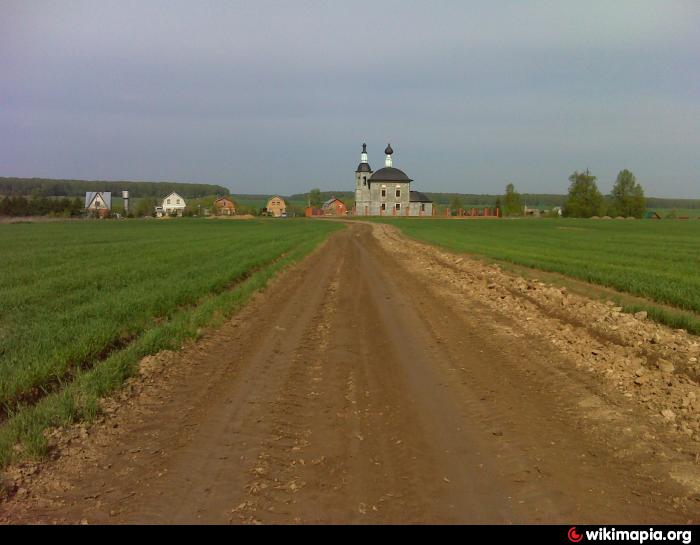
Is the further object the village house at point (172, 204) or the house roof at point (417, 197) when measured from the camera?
the village house at point (172, 204)

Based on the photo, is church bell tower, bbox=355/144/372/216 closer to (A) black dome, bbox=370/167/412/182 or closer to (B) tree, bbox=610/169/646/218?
(A) black dome, bbox=370/167/412/182

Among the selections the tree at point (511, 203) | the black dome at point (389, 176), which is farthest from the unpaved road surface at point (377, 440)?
the tree at point (511, 203)

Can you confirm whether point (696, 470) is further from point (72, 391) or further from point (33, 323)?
point (33, 323)

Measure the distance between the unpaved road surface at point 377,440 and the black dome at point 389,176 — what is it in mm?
112726

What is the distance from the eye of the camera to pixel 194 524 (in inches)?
149

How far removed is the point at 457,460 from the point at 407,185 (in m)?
119

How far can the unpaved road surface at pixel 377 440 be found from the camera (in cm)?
402

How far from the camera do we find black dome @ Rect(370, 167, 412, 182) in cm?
12025

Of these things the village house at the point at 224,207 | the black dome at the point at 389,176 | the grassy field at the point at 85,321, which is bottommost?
the grassy field at the point at 85,321

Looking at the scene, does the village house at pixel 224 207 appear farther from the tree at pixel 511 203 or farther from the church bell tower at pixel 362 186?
the tree at pixel 511 203

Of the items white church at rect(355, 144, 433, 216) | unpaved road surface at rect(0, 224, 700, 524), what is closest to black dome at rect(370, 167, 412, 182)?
white church at rect(355, 144, 433, 216)

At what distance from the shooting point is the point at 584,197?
12950 cm

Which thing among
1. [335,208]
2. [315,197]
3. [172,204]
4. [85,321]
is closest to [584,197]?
[335,208]

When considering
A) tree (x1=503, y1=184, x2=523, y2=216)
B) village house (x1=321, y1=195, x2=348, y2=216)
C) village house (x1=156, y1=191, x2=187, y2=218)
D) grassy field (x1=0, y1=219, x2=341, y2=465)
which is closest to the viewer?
grassy field (x1=0, y1=219, x2=341, y2=465)
